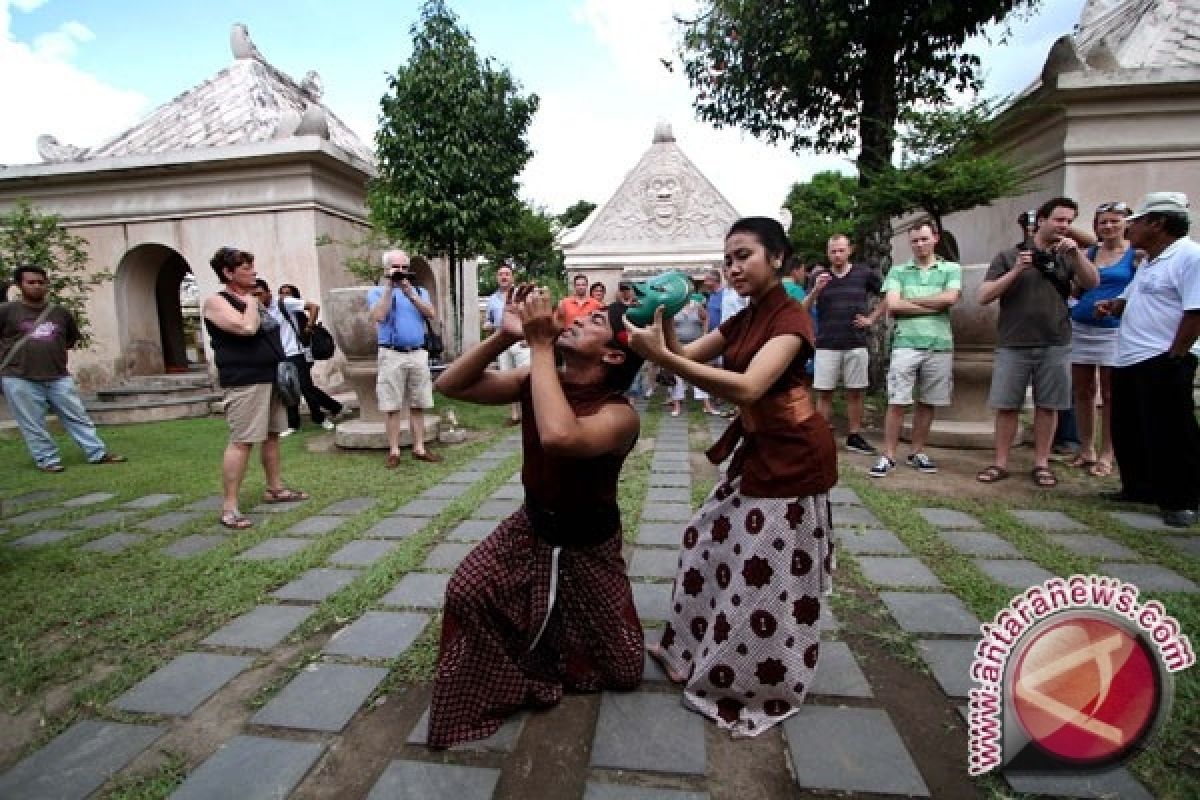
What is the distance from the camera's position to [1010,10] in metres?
7.73

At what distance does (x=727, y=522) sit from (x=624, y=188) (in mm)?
18621

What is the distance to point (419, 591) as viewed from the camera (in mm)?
3125

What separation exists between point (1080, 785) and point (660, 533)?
2.38 metres

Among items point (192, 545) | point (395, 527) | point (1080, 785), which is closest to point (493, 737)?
point (1080, 785)

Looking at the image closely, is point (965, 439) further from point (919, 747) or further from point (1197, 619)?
point (919, 747)

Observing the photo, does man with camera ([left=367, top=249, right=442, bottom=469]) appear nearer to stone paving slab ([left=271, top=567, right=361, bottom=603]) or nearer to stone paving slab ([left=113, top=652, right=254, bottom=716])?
stone paving slab ([left=271, top=567, right=361, bottom=603])

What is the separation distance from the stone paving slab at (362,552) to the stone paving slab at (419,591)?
0.39 meters

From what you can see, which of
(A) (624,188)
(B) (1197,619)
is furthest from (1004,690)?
(A) (624,188)

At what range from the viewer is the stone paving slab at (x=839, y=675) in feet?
7.41

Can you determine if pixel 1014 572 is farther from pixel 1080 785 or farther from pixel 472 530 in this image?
pixel 472 530

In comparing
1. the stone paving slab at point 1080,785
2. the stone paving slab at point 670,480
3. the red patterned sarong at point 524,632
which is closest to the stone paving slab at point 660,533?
the stone paving slab at point 670,480

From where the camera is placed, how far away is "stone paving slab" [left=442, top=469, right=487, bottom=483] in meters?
5.24

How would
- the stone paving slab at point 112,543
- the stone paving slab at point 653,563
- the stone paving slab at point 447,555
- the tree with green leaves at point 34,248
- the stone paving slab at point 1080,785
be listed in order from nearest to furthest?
1. the stone paving slab at point 1080,785
2. the stone paving slab at point 653,563
3. the stone paving slab at point 447,555
4. the stone paving slab at point 112,543
5. the tree with green leaves at point 34,248

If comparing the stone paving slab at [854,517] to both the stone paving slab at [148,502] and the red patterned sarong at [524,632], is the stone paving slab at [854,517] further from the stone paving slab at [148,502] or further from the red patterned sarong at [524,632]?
the stone paving slab at [148,502]
